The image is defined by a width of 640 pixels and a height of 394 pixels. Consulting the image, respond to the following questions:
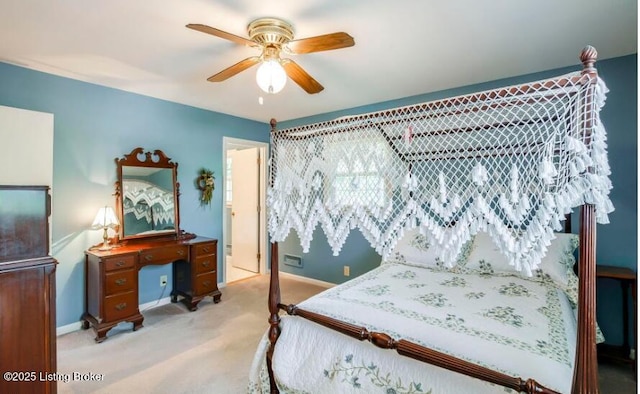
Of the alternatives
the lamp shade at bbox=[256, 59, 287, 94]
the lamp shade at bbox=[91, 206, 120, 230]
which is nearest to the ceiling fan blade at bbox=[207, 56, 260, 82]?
the lamp shade at bbox=[256, 59, 287, 94]

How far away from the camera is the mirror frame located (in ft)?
Answer: 10.6

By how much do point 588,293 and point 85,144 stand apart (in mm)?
3832

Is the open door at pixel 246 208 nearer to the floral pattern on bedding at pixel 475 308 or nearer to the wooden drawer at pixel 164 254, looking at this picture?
the wooden drawer at pixel 164 254

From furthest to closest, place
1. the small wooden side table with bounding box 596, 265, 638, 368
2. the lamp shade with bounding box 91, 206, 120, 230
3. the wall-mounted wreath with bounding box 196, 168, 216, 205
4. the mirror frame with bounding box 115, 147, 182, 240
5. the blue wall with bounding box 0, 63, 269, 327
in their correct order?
1. the wall-mounted wreath with bounding box 196, 168, 216, 205
2. the mirror frame with bounding box 115, 147, 182, 240
3. the lamp shade with bounding box 91, 206, 120, 230
4. the blue wall with bounding box 0, 63, 269, 327
5. the small wooden side table with bounding box 596, 265, 638, 368

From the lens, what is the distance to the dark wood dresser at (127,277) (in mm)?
2771

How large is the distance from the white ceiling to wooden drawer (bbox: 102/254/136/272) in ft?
5.49

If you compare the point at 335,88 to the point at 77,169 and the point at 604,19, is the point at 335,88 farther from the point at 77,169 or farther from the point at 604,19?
the point at 77,169

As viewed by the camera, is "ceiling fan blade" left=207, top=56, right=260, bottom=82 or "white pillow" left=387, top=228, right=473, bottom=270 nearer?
"ceiling fan blade" left=207, top=56, right=260, bottom=82

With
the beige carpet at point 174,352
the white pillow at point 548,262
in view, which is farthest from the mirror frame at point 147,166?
Answer: the white pillow at point 548,262

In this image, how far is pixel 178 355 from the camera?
251 centimetres

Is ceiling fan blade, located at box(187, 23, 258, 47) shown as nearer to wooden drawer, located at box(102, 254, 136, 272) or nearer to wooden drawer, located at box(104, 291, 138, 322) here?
wooden drawer, located at box(102, 254, 136, 272)

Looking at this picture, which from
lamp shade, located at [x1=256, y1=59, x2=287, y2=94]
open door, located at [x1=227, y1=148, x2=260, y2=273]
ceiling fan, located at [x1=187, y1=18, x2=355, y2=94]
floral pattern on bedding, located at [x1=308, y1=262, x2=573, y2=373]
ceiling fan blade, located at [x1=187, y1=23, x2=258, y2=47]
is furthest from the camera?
open door, located at [x1=227, y1=148, x2=260, y2=273]

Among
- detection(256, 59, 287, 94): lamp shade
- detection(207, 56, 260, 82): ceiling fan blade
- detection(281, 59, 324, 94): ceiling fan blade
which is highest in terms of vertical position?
detection(207, 56, 260, 82): ceiling fan blade

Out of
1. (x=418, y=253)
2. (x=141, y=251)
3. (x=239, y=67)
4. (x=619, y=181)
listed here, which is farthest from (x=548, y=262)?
(x=141, y=251)
